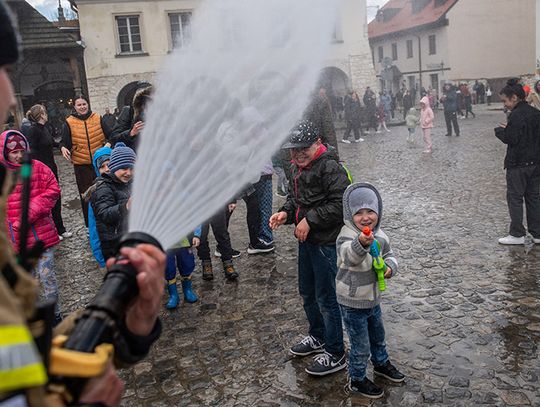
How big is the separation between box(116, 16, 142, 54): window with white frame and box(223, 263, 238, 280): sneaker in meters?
24.6

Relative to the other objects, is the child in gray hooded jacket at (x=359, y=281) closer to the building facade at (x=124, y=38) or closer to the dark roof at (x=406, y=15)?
the building facade at (x=124, y=38)

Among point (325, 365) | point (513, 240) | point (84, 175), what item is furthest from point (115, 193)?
point (513, 240)

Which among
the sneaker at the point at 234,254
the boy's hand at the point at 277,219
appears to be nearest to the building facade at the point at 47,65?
the sneaker at the point at 234,254

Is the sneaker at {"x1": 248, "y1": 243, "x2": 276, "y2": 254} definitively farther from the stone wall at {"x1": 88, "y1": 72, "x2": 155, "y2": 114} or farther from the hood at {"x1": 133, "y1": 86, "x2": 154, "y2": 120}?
the stone wall at {"x1": 88, "y1": 72, "x2": 155, "y2": 114}

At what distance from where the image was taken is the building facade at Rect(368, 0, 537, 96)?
1529 inches

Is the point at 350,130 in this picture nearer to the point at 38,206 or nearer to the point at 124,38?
the point at 124,38

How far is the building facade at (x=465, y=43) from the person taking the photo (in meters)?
38.8

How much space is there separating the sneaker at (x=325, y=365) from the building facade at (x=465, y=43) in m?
35.4

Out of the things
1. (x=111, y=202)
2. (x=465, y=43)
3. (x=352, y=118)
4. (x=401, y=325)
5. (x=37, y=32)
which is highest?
(x=37, y=32)

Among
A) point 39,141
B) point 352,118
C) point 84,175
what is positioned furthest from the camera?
point 352,118

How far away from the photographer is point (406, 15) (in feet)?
164

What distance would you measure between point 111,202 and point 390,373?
121 inches

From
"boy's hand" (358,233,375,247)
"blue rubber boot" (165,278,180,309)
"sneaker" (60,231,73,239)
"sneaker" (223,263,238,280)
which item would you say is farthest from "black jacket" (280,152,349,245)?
"sneaker" (60,231,73,239)

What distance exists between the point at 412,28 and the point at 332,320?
46.5m
